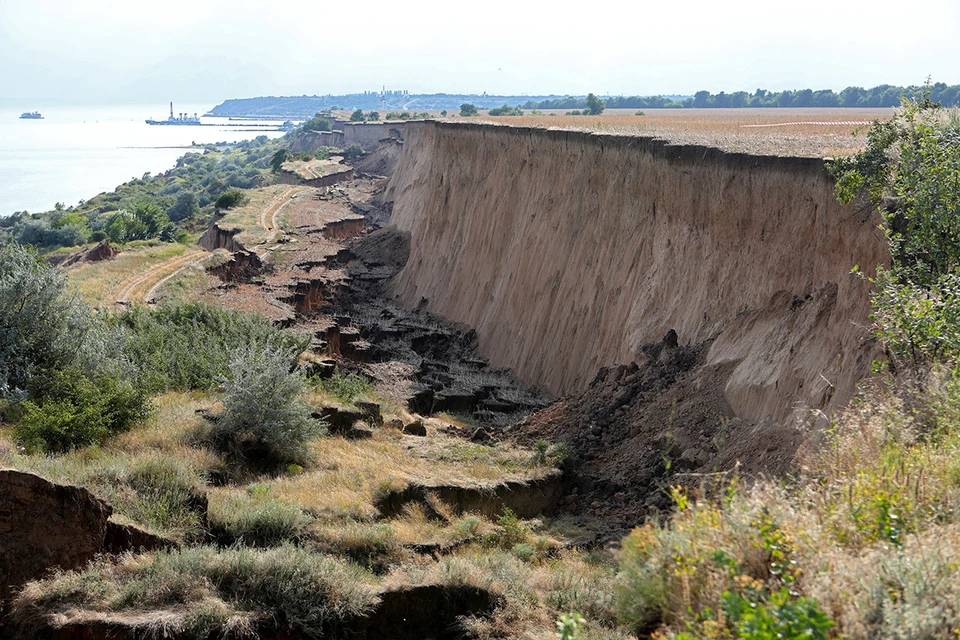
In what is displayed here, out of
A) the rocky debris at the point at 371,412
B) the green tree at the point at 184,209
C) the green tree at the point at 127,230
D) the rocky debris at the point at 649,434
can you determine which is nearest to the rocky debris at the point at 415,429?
the rocky debris at the point at 371,412

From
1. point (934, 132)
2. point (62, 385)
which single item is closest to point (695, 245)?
point (934, 132)

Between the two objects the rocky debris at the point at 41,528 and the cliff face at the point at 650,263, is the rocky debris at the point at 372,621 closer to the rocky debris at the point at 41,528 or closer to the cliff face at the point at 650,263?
the rocky debris at the point at 41,528

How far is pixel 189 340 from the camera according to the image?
19.7m

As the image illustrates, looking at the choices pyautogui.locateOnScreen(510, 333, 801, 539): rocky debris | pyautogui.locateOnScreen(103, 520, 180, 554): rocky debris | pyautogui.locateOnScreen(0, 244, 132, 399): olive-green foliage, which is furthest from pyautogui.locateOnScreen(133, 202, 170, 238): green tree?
pyautogui.locateOnScreen(103, 520, 180, 554): rocky debris

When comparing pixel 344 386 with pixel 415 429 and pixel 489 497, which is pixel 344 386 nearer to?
pixel 415 429

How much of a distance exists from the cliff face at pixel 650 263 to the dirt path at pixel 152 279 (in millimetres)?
8410

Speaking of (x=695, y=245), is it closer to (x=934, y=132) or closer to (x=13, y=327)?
(x=934, y=132)

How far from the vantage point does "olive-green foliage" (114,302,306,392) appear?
56.6ft

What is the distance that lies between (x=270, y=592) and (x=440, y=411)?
40.5ft

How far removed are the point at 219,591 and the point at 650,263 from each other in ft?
46.2

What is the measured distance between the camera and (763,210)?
17.5m

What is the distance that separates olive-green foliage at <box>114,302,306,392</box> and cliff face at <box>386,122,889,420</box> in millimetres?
7397

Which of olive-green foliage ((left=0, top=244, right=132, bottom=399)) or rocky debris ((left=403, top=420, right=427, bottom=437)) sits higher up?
olive-green foliage ((left=0, top=244, right=132, bottom=399))

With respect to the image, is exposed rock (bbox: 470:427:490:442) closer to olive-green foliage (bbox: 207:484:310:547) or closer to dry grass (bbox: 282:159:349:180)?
olive-green foliage (bbox: 207:484:310:547)
